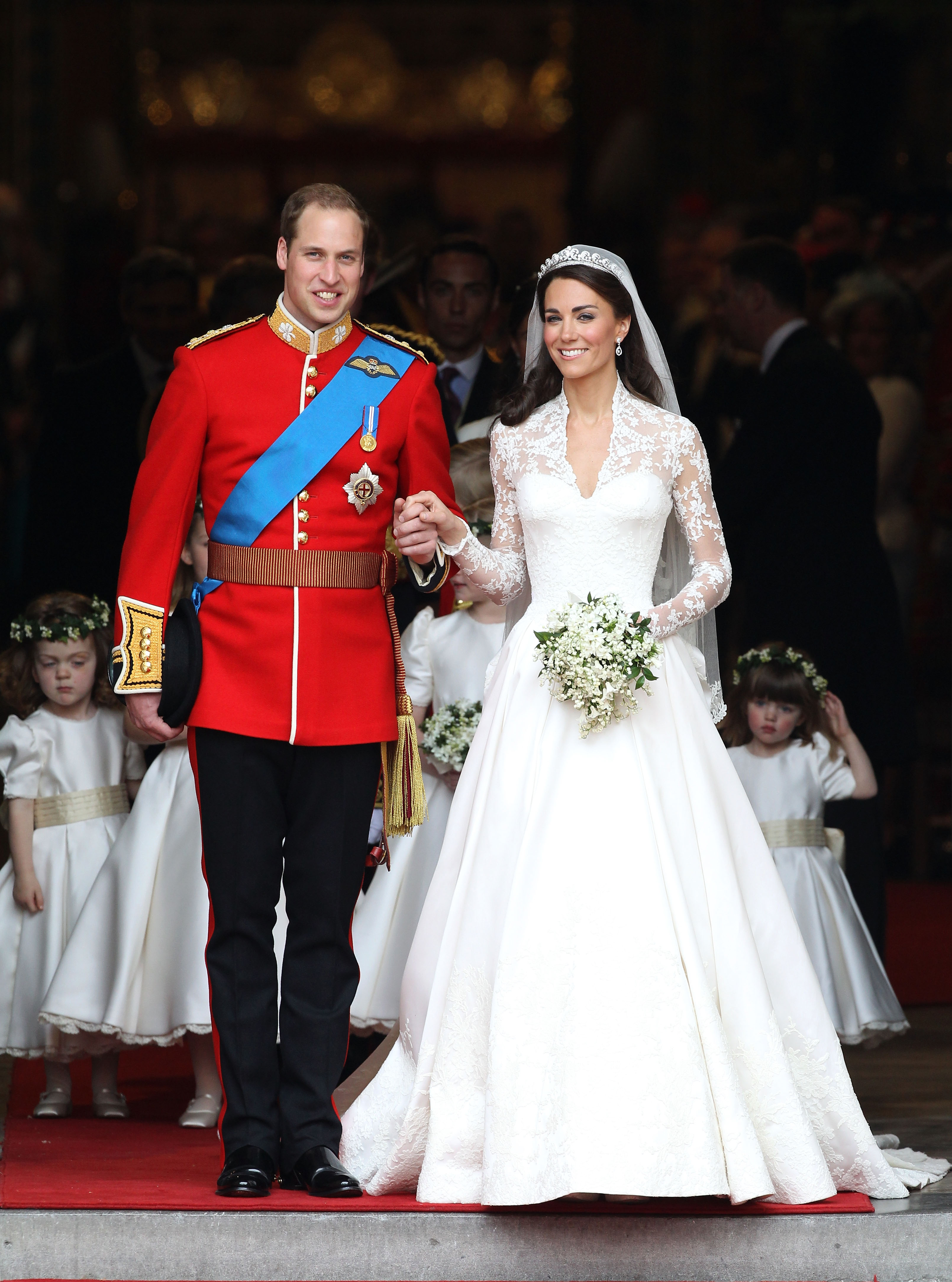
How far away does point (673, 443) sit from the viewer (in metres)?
4.21

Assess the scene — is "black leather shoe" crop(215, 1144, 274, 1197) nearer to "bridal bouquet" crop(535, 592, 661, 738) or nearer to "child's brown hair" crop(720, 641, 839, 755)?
"bridal bouquet" crop(535, 592, 661, 738)

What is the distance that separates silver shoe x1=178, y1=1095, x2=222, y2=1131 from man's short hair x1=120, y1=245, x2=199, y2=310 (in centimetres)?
265

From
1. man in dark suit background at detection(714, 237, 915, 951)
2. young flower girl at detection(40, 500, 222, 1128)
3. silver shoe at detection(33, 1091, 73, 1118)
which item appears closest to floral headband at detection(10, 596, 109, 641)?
young flower girl at detection(40, 500, 222, 1128)

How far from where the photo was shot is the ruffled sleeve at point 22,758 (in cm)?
510

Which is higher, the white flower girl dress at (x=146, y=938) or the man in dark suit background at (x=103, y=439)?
the man in dark suit background at (x=103, y=439)

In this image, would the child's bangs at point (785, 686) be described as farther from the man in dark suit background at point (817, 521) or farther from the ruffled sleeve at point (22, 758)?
the ruffled sleeve at point (22, 758)

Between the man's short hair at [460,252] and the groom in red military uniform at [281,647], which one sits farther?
the man's short hair at [460,252]

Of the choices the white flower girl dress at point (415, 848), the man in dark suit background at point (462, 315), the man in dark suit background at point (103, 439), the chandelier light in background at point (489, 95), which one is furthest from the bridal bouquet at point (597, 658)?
the chandelier light in background at point (489, 95)

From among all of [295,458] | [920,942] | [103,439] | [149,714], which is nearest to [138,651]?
[149,714]

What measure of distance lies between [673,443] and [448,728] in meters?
1.12

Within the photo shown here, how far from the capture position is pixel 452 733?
16.5 feet

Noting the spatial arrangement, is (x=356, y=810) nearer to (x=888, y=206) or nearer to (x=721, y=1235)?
(x=721, y=1235)

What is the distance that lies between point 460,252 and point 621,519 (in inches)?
76.4

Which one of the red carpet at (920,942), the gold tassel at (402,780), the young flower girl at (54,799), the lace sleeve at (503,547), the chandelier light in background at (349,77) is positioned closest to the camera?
the gold tassel at (402,780)
